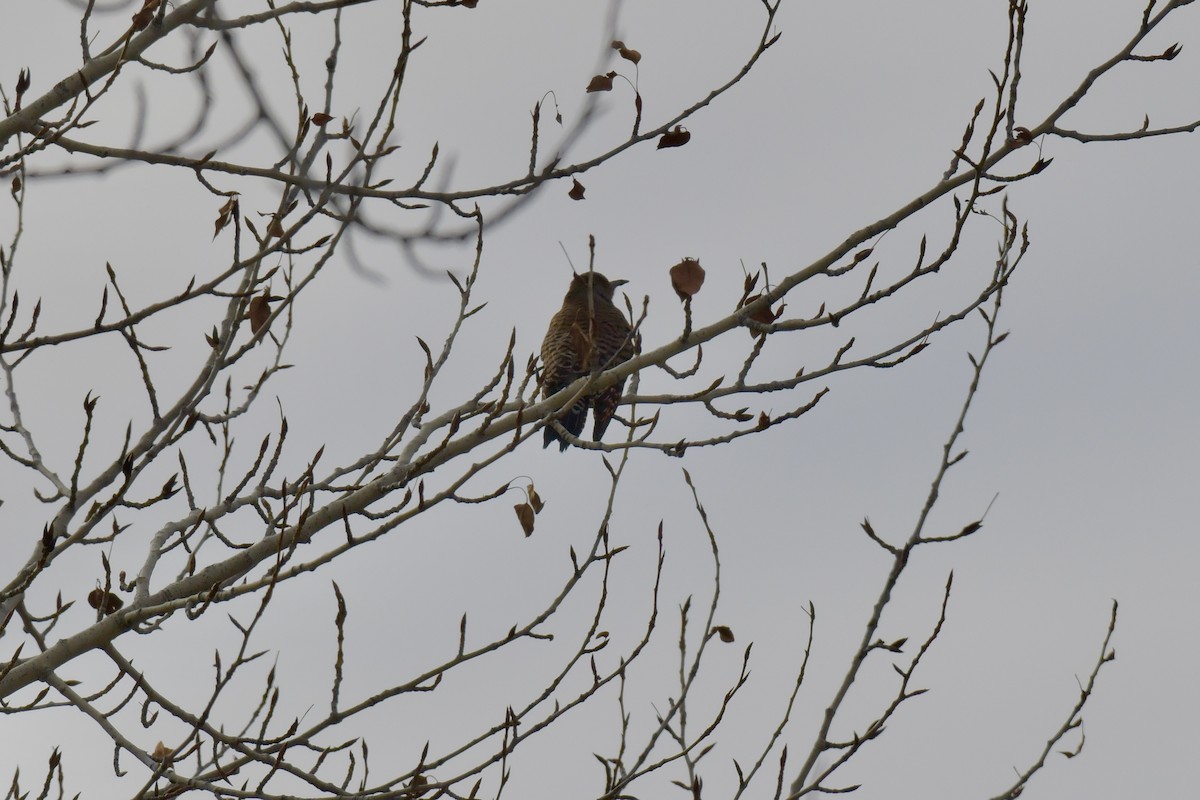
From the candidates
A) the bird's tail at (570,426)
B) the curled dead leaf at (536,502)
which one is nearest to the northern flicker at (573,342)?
the bird's tail at (570,426)

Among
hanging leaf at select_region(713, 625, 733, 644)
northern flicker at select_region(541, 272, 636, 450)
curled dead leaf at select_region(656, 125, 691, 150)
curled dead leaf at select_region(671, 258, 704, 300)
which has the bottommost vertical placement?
hanging leaf at select_region(713, 625, 733, 644)

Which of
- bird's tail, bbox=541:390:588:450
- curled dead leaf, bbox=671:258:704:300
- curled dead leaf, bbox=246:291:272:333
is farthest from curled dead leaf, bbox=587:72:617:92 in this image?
bird's tail, bbox=541:390:588:450

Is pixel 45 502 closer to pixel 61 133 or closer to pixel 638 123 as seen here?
pixel 61 133

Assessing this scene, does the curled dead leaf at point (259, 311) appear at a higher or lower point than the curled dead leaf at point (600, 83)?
lower

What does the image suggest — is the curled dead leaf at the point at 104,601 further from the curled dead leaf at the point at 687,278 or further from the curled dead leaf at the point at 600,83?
the curled dead leaf at the point at 600,83

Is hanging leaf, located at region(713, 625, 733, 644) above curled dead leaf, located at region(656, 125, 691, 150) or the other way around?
the other way around

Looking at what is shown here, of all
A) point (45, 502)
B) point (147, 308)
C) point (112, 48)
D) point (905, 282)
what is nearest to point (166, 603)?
point (147, 308)

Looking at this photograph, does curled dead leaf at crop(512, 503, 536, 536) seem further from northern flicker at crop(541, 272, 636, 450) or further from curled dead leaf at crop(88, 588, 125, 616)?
northern flicker at crop(541, 272, 636, 450)

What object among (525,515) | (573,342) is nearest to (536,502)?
(525,515)

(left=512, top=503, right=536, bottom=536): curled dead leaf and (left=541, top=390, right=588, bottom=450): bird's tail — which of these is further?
(left=541, top=390, right=588, bottom=450): bird's tail

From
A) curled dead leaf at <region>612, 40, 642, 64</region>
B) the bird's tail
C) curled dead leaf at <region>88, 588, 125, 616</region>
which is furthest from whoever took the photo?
the bird's tail

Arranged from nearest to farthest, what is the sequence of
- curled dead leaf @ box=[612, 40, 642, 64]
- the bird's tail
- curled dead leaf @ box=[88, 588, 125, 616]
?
1. curled dead leaf @ box=[88, 588, 125, 616]
2. curled dead leaf @ box=[612, 40, 642, 64]
3. the bird's tail

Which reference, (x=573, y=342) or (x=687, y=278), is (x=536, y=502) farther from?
(x=573, y=342)

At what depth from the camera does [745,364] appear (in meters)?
4.36
